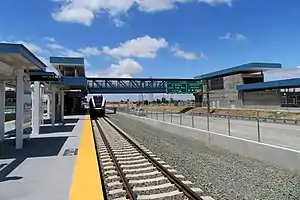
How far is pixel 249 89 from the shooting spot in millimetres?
62250

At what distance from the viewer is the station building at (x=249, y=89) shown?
52.1m

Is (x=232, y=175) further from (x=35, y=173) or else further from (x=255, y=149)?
(x=35, y=173)

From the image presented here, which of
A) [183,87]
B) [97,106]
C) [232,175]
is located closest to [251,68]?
[183,87]

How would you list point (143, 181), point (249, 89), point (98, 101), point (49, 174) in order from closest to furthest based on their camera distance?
point (143, 181) < point (49, 174) < point (98, 101) < point (249, 89)

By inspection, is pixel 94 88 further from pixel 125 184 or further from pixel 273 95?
pixel 125 184

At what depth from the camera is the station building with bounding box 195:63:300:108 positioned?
52125 mm

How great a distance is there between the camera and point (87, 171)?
28.5ft

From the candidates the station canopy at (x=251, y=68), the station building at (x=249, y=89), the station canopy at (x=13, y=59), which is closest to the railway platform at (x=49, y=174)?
the station canopy at (x=13, y=59)

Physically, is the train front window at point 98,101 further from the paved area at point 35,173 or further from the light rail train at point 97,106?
the paved area at point 35,173

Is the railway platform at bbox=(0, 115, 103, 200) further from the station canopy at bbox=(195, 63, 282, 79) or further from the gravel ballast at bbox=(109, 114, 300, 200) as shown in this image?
the station canopy at bbox=(195, 63, 282, 79)

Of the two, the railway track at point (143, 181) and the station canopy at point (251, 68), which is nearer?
the railway track at point (143, 181)

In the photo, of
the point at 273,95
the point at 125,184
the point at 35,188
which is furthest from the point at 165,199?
the point at 273,95

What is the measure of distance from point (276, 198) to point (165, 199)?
2329 mm

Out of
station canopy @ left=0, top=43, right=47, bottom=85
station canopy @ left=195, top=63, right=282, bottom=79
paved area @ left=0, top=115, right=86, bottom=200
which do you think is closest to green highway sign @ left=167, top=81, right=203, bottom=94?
station canopy @ left=195, top=63, right=282, bottom=79
